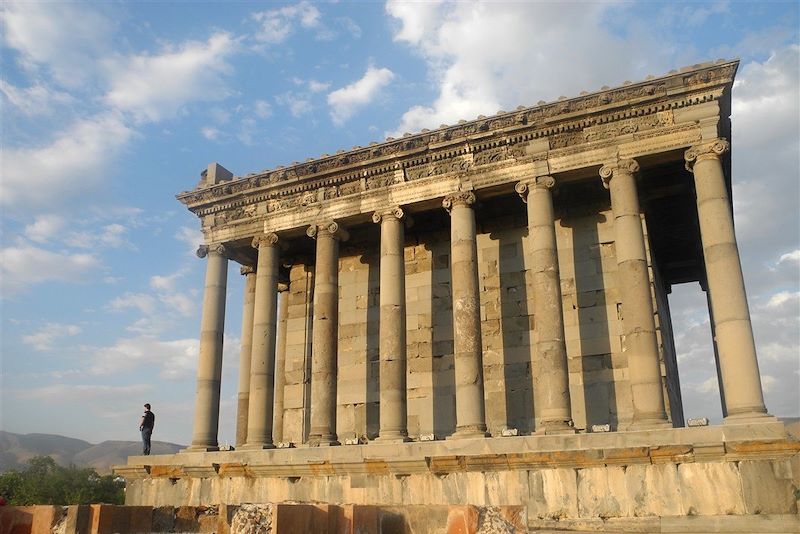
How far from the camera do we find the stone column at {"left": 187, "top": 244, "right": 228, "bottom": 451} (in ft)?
68.9

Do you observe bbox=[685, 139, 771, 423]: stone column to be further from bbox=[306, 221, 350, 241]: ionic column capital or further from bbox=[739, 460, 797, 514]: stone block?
bbox=[306, 221, 350, 241]: ionic column capital

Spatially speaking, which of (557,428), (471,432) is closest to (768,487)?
(557,428)

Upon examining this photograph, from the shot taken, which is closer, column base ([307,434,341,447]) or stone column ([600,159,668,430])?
stone column ([600,159,668,430])

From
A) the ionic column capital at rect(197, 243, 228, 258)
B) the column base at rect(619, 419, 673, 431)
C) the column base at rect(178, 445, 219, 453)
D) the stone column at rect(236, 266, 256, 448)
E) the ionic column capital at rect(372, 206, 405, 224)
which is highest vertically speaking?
the ionic column capital at rect(372, 206, 405, 224)

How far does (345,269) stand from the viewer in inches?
936

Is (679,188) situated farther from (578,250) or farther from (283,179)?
(283,179)

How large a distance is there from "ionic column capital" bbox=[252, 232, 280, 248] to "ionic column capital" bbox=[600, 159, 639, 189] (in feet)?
34.0

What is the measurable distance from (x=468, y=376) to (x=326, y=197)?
25.1 feet

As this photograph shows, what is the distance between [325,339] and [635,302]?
8.79 meters

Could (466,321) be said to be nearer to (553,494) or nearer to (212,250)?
(553,494)

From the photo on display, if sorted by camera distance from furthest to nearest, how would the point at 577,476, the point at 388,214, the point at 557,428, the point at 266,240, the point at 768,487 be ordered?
the point at 266,240 < the point at 388,214 < the point at 557,428 < the point at 577,476 < the point at 768,487

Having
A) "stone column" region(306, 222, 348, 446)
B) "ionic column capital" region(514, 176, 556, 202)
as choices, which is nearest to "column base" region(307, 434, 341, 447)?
"stone column" region(306, 222, 348, 446)

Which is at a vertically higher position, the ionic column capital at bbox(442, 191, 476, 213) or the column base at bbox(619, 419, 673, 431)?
the ionic column capital at bbox(442, 191, 476, 213)

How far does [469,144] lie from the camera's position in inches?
787
